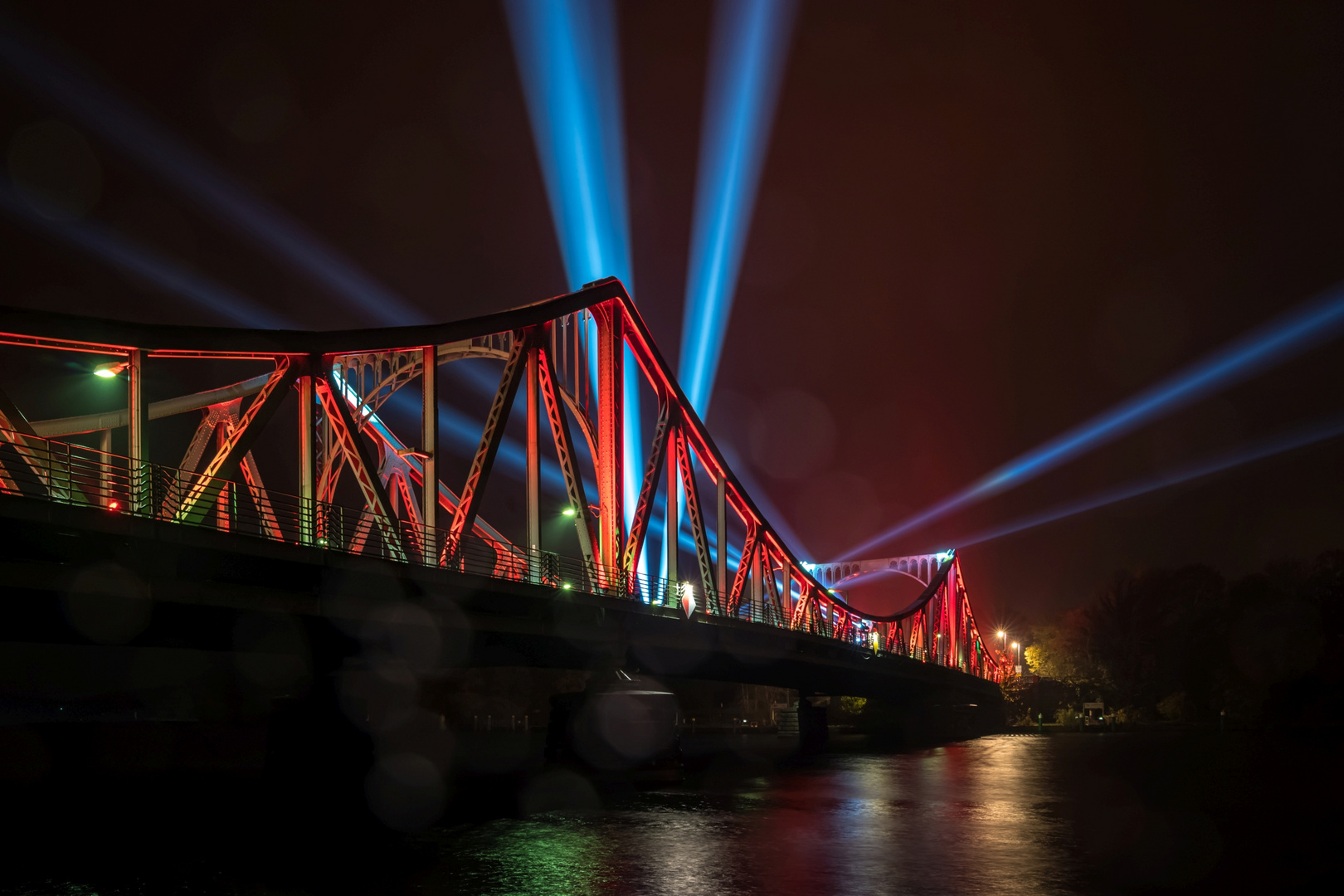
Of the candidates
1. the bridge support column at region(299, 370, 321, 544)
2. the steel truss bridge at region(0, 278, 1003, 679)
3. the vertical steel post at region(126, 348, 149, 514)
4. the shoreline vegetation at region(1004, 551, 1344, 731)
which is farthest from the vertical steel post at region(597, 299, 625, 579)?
the shoreline vegetation at region(1004, 551, 1344, 731)

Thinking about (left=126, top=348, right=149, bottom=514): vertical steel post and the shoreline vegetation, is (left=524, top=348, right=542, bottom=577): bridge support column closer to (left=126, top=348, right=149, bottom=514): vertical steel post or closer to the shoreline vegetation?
(left=126, top=348, right=149, bottom=514): vertical steel post

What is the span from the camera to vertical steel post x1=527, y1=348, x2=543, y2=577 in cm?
3922

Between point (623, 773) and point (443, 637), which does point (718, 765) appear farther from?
point (443, 637)

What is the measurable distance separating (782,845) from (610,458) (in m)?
24.5

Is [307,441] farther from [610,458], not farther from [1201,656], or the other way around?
[1201,656]

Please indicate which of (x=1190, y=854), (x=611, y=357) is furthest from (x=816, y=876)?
(x=611, y=357)

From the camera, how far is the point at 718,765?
55594 mm

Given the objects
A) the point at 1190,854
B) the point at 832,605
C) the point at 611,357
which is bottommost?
the point at 1190,854

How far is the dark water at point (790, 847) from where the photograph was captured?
19.4m

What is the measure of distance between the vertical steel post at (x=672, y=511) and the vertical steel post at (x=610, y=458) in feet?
17.7

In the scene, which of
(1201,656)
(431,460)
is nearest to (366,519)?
(431,460)

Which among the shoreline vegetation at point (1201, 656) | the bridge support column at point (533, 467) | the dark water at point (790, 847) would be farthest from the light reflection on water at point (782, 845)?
the shoreline vegetation at point (1201, 656)

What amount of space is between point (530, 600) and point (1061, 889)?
70.7 ft

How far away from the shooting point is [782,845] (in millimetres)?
23953
